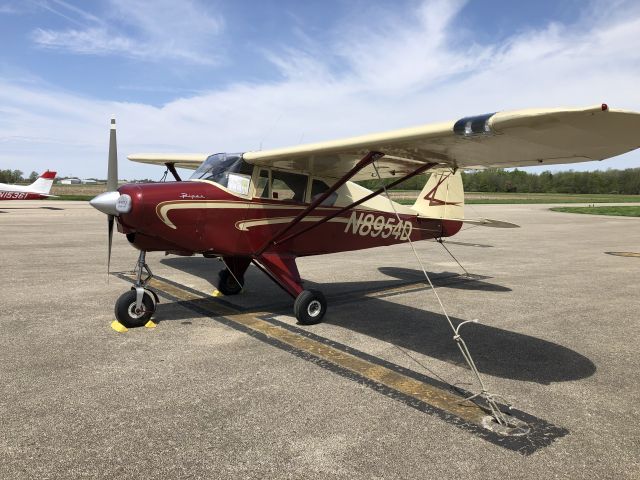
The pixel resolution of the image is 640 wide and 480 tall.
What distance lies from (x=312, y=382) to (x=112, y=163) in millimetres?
4374

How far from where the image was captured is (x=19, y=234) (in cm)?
1777

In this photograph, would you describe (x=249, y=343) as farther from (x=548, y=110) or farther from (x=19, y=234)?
(x=19, y=234)

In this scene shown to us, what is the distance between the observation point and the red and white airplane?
4088 centimetres

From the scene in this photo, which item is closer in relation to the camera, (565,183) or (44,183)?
(44,183)

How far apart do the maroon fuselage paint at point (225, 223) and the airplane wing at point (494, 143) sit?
80 centimetres

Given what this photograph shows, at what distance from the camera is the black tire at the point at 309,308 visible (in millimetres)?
6723

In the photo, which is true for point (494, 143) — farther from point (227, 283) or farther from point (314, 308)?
point (227, 283)

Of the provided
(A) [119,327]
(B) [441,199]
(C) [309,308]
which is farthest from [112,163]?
(B) [441,199]

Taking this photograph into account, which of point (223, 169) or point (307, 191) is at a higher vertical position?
point (223, 169)

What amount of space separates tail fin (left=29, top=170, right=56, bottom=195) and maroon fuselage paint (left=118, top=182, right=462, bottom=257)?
41.5 metres

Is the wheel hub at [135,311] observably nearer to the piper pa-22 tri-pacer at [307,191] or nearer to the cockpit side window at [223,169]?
the piper pa-22 tri-pacer at [307,191]

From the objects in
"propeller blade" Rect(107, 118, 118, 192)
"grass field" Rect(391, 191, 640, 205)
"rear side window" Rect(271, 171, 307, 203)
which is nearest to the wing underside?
"rear side window" Rect(271, 171, 307, 203)

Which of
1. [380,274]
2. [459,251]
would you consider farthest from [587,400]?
[459,251]

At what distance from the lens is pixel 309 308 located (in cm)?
679
